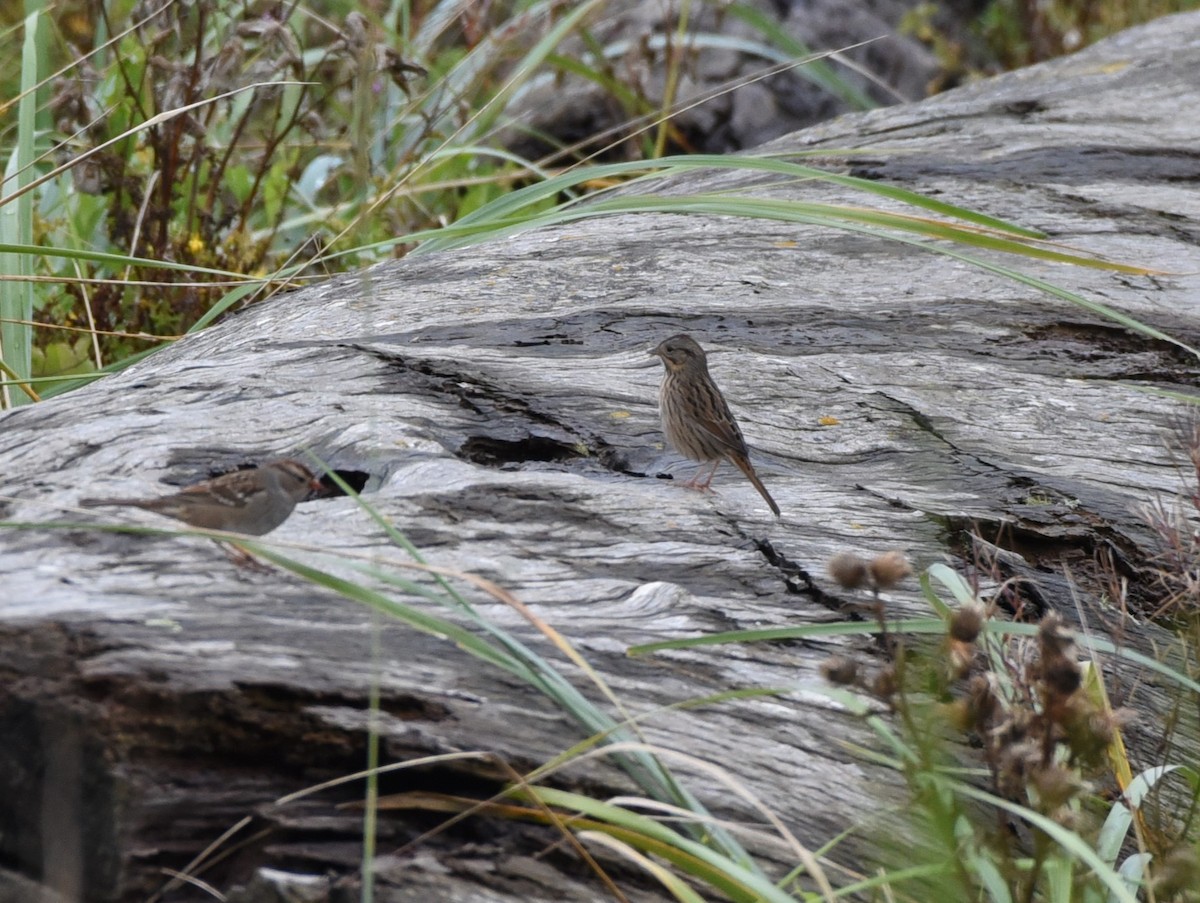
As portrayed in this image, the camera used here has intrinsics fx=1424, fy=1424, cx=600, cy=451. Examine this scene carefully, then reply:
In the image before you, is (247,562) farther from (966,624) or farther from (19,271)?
(19,271)

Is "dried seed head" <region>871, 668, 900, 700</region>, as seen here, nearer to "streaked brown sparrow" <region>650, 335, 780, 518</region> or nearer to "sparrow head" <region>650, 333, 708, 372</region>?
"streaked brown sparrow" <region>650, 335, 780, 518</region>

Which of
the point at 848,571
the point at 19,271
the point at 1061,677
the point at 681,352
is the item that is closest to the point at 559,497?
the point at 681,352

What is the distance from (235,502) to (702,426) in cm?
117

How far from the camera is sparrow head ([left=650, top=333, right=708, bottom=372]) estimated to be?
368 cm

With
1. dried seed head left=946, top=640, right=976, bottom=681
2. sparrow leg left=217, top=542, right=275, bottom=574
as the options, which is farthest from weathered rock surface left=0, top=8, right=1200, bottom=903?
dried seed head left=946, top=640, right=976, bottom=681

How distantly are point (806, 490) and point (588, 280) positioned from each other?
3.88 feet

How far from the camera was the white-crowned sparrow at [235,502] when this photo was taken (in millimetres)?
2395

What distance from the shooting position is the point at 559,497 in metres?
2.89

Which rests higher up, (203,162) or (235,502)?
(203,162)

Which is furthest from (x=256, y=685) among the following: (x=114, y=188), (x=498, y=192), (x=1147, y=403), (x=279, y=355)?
(x=498, y=192)

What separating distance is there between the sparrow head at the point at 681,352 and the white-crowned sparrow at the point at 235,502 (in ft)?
4.49

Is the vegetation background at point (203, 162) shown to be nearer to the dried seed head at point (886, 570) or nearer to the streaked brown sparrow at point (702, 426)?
the streaked brown sparrow at point (702, 426)

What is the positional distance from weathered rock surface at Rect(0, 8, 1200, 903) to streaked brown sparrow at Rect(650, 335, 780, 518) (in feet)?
0.22

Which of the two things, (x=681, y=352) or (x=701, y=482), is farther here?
(x=681, y=352)
